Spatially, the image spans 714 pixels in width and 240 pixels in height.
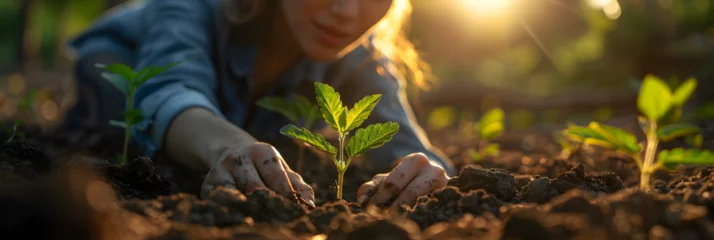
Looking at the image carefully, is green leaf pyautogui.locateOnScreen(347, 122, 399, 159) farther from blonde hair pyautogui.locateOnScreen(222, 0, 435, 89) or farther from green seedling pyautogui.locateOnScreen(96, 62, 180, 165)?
blonde hair pyautogui.locateOnScreen(222, 0, 435, 89)

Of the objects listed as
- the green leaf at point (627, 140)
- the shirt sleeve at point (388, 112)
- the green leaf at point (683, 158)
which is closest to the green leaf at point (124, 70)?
the shirt sleeve at point (388, 112)

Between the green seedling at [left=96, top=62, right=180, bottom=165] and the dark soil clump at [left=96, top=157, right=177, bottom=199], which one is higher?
the green seedling at [left=96, top=62, right=180, bottom=165]

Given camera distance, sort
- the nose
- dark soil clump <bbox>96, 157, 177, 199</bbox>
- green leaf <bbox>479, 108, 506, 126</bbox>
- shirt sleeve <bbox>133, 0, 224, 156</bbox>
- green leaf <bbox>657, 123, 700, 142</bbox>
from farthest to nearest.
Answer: green leaf <bbox>479, 108, 506, 126</bbox>
the nose
shirt sleeve <bbox>133, 0, 224, 156</bbox>
green leaf <bbox>657, 123, 700, 142</bbox>
dark soil clump <bbox>96, 157, 177, 199</bbox>

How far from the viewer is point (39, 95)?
277 inches

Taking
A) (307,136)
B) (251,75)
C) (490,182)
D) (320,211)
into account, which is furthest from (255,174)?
(251,75)

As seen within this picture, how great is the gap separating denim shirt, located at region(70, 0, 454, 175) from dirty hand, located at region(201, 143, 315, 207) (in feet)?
2.07

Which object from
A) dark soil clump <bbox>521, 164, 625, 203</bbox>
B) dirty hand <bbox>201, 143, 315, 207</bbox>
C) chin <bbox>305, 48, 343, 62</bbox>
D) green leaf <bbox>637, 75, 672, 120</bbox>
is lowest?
dirty hand <bbox>201, 143, 315, 207</bbox>

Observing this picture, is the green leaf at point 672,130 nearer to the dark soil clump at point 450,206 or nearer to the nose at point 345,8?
the dark soil clump at point 450,206

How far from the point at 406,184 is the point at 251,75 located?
166cm

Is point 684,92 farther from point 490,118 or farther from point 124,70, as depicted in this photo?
point 124,70

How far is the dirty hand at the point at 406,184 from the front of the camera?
165 centimetres

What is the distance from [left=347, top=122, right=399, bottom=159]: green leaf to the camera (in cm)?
154

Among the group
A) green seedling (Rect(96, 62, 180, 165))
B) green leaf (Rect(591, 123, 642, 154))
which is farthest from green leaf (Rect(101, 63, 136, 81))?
green leaf (Rect(591, 123, 642, 154))

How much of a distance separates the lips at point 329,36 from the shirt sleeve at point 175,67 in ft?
1.68
